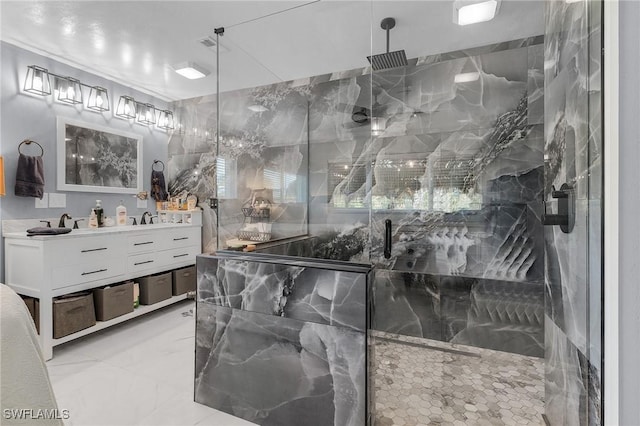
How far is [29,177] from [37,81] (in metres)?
0.85

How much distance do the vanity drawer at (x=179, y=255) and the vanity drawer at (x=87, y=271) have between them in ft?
1.62

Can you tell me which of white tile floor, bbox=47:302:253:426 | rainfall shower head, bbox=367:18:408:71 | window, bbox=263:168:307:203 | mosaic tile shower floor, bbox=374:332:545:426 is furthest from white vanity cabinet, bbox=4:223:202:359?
rainfall shower head, bbox=367:18:408:71

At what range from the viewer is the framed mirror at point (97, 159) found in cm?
291

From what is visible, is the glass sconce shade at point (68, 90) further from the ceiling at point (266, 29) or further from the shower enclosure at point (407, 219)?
the shower enclosure at point (407, 219)

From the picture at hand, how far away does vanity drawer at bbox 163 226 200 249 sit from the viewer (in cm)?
338

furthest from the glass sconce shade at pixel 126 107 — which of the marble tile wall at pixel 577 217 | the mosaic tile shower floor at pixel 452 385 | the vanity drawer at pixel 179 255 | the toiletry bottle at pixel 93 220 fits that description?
the marble tile wall at pixel 577 217

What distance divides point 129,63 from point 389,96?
2.51m

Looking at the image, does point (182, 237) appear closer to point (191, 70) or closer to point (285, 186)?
point (191, 70)

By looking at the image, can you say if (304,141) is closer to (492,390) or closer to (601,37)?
(601,37)

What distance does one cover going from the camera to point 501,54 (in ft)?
7.65

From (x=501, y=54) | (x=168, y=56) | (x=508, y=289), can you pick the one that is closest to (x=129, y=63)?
(x=168, y=56)

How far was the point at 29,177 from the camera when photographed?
2.58 m

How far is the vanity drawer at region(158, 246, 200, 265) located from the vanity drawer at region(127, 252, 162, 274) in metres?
0.09


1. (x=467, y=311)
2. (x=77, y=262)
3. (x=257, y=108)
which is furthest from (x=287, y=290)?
(x=77, y=262)
